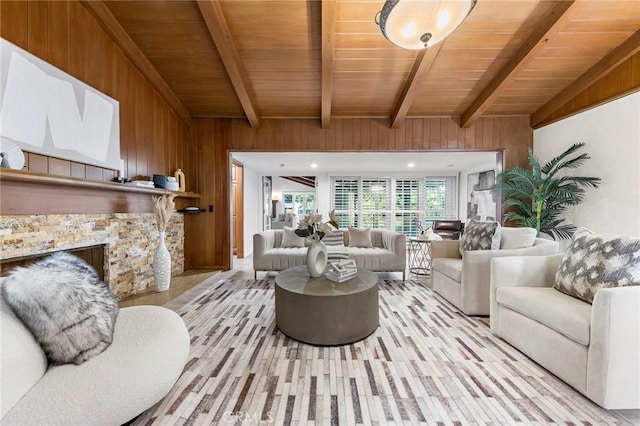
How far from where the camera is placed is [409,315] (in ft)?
8.57

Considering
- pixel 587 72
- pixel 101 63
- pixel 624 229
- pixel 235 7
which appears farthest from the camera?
pixel 587 72

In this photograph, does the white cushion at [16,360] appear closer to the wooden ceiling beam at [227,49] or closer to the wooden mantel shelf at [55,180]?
the wooden mantel shelf at [55,180]

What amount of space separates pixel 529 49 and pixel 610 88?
1231mm

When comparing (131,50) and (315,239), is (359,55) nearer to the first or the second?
(315,239)

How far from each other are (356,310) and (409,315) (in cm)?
88

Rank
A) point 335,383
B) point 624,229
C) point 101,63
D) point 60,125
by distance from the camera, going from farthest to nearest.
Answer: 1. point 624,229
2. point 101,63
3. point 60,125
4. point 335,383

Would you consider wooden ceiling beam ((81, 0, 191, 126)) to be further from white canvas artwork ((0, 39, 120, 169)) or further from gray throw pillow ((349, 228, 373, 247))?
gray throw pillow ((349, 228, 373, 247))

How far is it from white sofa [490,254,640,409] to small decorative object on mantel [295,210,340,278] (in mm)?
1416

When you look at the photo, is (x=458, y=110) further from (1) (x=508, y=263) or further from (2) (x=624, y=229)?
(1) (x=508, y=263)

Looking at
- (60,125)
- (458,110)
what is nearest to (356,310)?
(60,125)

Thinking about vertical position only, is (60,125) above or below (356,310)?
above

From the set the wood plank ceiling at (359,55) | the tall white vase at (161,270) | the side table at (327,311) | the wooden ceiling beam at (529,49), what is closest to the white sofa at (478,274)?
the side table at (327,311)

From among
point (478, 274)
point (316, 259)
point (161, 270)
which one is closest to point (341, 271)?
point (316, 259)

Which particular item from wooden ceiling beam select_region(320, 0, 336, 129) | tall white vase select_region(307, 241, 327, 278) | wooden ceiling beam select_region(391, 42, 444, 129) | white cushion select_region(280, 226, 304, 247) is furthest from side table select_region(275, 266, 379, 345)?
wooden ceiling beam select_region(391, 42, 444, 129)
